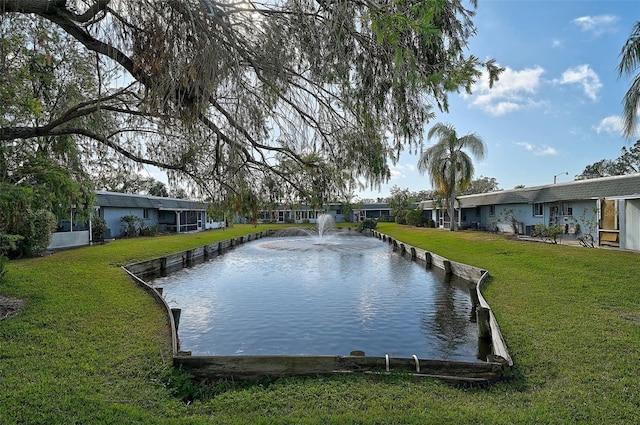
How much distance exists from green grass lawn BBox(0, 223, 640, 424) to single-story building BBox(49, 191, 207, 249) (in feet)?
33.0

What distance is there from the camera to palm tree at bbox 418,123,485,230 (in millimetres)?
28250

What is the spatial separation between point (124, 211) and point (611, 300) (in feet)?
87.9

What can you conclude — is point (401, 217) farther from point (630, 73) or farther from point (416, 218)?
point (630, 73)

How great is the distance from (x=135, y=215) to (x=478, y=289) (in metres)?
24.5

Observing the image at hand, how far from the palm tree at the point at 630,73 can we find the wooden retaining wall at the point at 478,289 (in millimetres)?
6150

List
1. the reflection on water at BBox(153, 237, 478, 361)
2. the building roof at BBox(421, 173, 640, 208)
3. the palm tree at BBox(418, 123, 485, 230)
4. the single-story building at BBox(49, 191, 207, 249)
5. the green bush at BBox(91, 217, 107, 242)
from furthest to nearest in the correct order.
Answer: the palm tree at BBox(418, 123, 485, 230), the green bush at BBox(91, 217, 107, 242), the single-story building at BBox(49, 191, 207, 249), the building roof at BBox(421, 173, 640, 208), the reflection on water at BBox(153, 237, 478, 361)

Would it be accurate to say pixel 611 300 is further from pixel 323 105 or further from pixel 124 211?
pixel 124 211

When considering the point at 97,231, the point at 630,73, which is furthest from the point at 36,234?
the point at 630,73

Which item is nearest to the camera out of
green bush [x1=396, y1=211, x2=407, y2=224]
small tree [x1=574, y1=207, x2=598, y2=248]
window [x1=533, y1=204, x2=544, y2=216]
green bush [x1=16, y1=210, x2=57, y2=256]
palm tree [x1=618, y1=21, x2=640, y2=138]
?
palm tree [x1=618, y1=21, x2=640, y2=138]

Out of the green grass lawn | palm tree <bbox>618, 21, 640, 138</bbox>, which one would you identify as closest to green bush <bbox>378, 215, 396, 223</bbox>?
palm tree <bbox>618, 21, 640, 138</bbox>

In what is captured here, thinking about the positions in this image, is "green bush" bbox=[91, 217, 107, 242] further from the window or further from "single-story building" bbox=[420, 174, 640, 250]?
the window

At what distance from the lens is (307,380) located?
514 cm

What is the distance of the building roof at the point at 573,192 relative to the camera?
1705cm

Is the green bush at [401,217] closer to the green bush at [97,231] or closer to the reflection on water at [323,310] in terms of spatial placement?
the reflection on water at [323,310]
